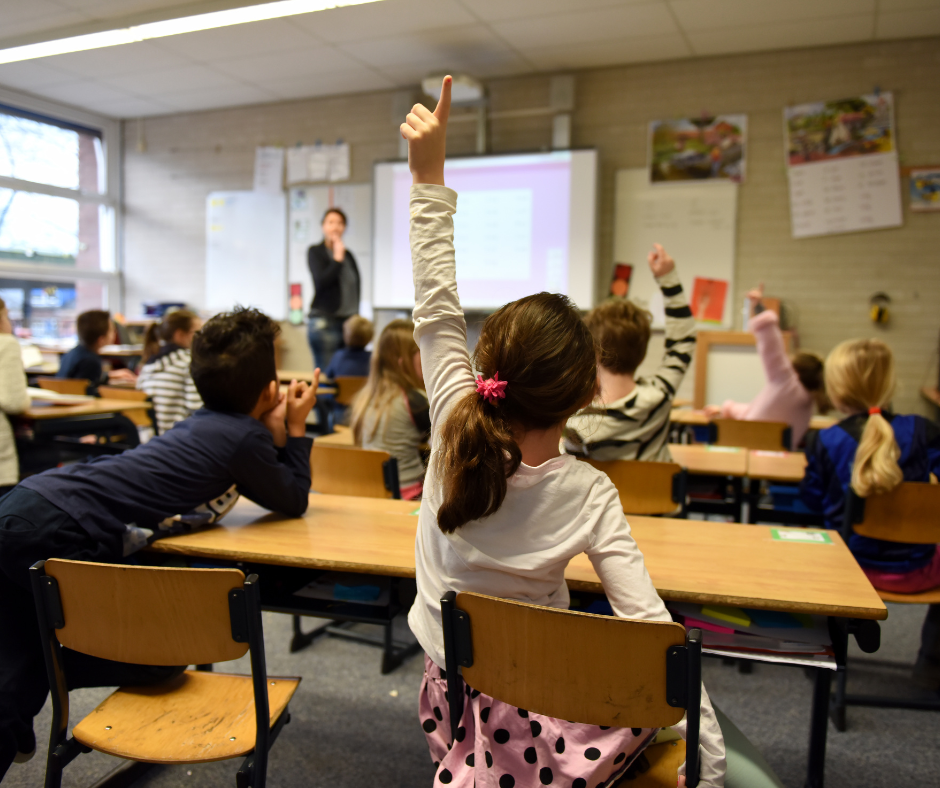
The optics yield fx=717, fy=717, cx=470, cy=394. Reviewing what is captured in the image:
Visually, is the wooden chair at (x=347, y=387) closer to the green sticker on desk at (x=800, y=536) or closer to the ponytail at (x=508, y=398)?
the green sticker on desk at (x=800, y=536)

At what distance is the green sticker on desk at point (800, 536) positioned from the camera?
5.06ft

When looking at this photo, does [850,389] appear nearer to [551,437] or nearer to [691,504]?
[691,504]

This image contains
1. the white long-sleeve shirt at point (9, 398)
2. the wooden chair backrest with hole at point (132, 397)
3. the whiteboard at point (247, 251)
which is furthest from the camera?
the whiteboard at point (247, 251)

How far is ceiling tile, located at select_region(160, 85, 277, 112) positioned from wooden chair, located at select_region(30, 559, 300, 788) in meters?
5.91

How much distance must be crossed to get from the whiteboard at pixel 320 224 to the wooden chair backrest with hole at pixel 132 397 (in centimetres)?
234

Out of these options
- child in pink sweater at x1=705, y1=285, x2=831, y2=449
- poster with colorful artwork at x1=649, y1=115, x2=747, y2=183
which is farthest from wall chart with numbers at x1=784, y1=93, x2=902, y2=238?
child in pink sweater at x1=705, y1=285, x2=831, y2=449

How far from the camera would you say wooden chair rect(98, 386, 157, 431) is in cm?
381

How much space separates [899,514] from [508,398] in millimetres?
1485

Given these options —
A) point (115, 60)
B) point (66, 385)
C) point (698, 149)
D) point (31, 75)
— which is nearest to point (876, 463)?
point (698, 149)

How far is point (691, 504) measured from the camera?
266cm

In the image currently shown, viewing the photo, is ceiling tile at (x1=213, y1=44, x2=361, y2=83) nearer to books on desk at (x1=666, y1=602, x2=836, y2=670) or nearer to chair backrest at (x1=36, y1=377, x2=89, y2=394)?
chair backrest at (x1=36, y1=377, x2=89, y2=394)

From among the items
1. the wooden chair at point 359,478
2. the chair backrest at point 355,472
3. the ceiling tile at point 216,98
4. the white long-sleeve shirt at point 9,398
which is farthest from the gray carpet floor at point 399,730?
the ceiling tile at point 216,98

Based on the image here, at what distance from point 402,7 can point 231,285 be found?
342cm

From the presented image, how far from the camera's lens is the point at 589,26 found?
15.4 feet
